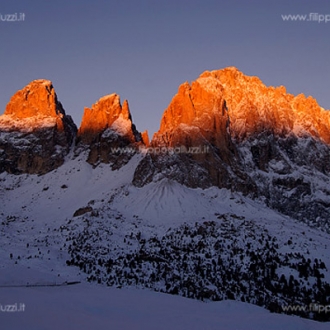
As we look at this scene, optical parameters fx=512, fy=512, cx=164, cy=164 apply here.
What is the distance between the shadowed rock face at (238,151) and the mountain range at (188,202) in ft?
1.39

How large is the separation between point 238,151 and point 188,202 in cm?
4995

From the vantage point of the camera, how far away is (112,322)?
3159 centimetres

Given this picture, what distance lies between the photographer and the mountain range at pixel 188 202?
291 ft

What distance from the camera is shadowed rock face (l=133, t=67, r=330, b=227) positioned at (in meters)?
155

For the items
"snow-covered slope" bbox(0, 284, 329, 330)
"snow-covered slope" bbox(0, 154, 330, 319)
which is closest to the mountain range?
"snow-covered slope" bbox(0, 154, 330, 319)

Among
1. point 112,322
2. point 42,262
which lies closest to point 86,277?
point 42,262

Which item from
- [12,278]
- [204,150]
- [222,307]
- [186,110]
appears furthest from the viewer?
[186,110]

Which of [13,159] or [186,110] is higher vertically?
[186,110]

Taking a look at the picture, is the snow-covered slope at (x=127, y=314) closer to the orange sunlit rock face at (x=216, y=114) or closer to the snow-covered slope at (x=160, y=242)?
the snow-covered slope at (x=160, y=242)

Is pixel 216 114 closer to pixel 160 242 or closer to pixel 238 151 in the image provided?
pixel 238 151

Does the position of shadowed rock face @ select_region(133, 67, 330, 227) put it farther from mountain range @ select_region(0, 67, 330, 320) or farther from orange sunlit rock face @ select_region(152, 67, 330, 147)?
mountain range @ select_region(0, 67, 330, 320)

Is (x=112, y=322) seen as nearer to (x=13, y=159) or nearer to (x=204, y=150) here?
(x=204, y=150)

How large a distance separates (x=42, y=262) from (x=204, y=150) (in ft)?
289

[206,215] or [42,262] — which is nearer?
[42,262]
